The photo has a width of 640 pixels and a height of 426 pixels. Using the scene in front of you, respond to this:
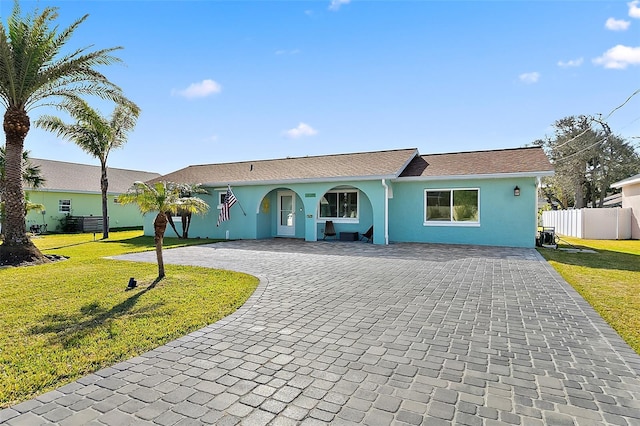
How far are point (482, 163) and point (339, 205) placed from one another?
656cm

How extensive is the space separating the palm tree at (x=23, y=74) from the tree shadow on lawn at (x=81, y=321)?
6.88 metres

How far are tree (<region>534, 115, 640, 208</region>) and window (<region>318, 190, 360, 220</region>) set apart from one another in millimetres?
24639

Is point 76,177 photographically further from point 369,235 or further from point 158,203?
point 158,203

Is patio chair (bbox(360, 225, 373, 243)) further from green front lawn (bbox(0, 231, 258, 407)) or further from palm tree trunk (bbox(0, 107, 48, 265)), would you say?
palm tree trunk (bbox(0, 107, 48, 265))

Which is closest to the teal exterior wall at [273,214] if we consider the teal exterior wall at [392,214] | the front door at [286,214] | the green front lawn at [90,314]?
the teal exterior wall at [392,214]

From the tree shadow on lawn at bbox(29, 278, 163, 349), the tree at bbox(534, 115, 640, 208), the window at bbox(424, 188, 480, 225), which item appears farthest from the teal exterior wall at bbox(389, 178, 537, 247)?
the tree at bbox(534, 115, 640, 208)

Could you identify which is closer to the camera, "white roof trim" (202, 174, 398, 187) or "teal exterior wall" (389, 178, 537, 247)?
"teal exterior wall" (389, 178, 537, 247)

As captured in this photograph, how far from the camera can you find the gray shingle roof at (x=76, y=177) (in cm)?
2377

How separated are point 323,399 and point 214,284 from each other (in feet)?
16.7

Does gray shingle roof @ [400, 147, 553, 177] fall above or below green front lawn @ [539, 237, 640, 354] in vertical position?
above

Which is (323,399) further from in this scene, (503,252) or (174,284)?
(503,252)

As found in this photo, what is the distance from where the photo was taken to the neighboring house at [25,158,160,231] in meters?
22.6

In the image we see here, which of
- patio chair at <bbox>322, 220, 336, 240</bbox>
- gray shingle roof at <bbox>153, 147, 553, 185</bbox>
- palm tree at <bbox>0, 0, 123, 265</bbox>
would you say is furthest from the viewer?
patio chair at <bbox>322, 220, 336, 240</bbox>

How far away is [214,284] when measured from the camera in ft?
24.9
